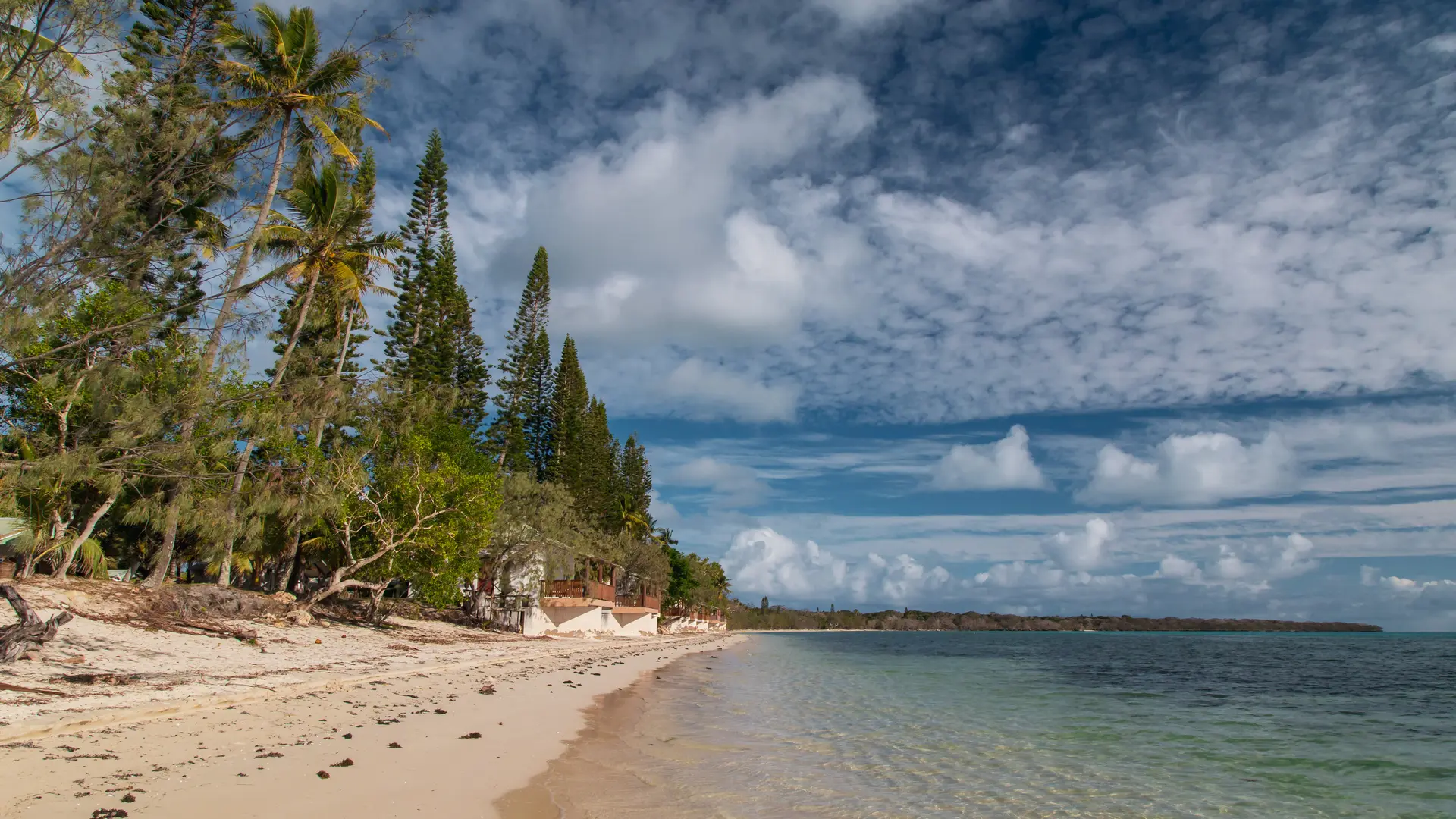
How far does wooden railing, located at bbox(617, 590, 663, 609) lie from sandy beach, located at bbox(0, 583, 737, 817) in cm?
2608

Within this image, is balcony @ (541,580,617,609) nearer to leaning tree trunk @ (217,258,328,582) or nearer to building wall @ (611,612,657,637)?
building wall @ (611,612,657,637)

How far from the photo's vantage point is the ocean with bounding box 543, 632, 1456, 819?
6.31 metres

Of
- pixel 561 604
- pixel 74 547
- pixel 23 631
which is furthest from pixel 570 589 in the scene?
pixel 23 631

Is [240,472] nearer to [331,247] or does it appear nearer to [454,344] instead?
[331,247]

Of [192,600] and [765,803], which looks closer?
[765,803]

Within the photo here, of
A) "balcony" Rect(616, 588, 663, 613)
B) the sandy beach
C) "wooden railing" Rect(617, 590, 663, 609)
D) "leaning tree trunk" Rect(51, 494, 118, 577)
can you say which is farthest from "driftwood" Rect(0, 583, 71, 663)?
"wooden railing" Rect(617, 590, 663, 609)

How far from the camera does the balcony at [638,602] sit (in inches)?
1463

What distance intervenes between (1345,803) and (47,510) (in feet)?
59.3

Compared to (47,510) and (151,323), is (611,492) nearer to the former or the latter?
(47,510)

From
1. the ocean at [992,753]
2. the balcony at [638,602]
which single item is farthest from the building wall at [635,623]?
the ocean at [992,753]

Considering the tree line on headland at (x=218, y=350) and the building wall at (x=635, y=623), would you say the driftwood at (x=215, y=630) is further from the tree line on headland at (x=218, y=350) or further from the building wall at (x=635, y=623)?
the building wall at (x=635, y=623)

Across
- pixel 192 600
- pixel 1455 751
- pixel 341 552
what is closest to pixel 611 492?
pixel 341 552

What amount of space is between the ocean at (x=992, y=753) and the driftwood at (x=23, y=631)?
5.53 meters

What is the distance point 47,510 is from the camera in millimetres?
12750
